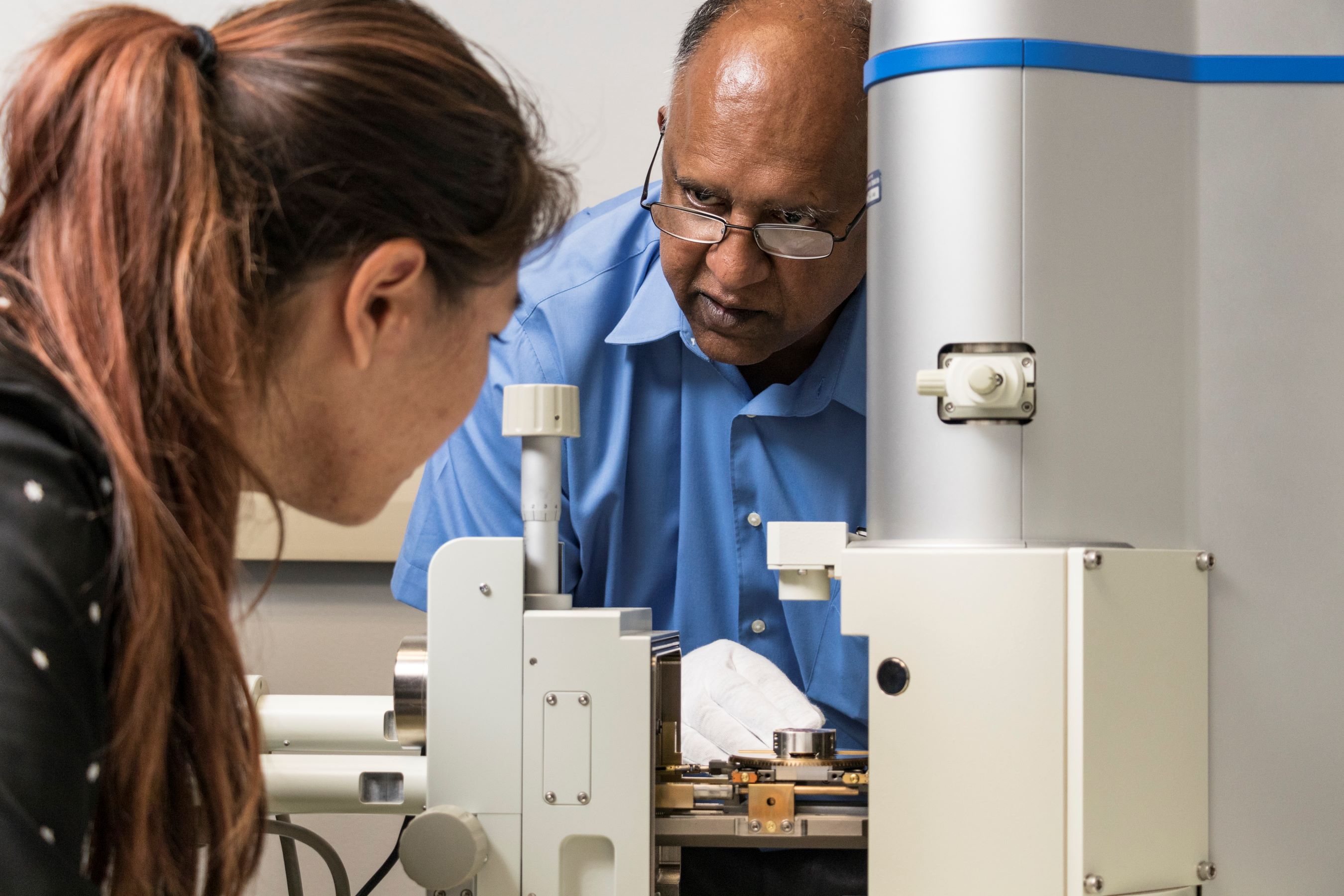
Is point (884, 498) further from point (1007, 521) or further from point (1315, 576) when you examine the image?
point (1315, 576)

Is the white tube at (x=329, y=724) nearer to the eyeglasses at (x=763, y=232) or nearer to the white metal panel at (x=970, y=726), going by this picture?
the white metal panel at (x=970, y=726)

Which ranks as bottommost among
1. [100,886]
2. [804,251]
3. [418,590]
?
[100,886]

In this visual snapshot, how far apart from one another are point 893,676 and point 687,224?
676mm

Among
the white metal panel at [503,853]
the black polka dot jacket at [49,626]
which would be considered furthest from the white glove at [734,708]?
the black polka dot jacket at [49,626]

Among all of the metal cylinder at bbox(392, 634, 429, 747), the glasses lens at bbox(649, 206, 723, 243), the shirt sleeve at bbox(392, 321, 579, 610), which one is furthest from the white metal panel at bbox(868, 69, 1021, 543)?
the shirt sleeve at bbox(392, 321, 579, 610)

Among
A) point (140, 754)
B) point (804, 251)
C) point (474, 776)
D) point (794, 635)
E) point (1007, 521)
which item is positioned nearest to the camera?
point (140, 754)

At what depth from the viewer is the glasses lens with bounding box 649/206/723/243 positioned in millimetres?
1251

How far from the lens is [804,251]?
1.23 meters

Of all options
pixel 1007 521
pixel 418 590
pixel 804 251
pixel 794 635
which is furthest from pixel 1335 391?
pixel 418 590

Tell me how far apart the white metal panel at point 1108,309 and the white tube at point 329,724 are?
596 mm

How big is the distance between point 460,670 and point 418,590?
0.56m

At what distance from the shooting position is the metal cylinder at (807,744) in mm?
869

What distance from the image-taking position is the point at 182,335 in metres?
0.62

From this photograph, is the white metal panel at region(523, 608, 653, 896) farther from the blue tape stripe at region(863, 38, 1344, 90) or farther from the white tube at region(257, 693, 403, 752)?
the blue tape stripe at region(863, 38, 1344, 90)
